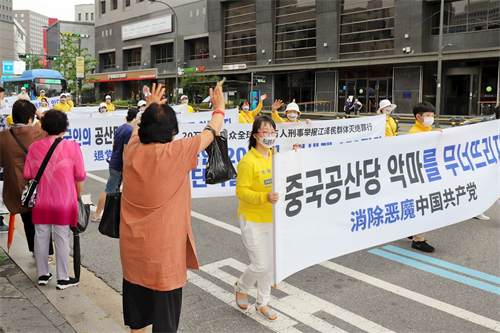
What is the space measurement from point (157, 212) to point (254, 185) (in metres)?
1.29

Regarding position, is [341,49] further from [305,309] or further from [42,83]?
[305,309]

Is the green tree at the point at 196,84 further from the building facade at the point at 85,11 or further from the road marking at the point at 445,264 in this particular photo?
the building facade at the point at 85,11

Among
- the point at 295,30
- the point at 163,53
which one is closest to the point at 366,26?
the point at 295,30

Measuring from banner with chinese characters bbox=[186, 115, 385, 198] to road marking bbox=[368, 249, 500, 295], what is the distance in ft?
7.35

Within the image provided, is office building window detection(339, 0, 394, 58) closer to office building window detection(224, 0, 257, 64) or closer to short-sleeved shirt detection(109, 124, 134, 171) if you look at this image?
office building window detection(224, 0, 257, 64)

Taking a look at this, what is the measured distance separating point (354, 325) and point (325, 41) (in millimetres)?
35883

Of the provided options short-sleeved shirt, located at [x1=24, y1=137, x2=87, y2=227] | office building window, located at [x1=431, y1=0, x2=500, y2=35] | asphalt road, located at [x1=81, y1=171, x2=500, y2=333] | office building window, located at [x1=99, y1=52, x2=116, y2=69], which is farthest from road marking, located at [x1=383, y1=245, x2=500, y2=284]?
office building window, located at [x1=99, y1=52, x2=116, y2=69]

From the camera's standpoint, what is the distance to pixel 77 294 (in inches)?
175

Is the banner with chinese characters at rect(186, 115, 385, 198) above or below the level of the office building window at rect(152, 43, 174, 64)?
below

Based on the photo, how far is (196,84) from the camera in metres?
45.3

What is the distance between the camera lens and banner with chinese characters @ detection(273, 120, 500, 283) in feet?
12.8

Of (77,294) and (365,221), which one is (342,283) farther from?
(77,294)

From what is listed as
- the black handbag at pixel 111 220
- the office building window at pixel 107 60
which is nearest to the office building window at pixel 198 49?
the office building window at pixel 107 60

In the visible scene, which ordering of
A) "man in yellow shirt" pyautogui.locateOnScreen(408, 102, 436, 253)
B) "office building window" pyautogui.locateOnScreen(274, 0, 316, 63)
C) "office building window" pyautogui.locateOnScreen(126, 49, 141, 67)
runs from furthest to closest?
1. "office building window" pyautogui.locateOnScreen(126, 49, 141, 67)
2. "office building window" pyautogui.locateOnScreen(274, 0, 316, 63)
3. "man in yellow shirt" pyautogui.locateOnScreen(408, 102, 436, 253)
